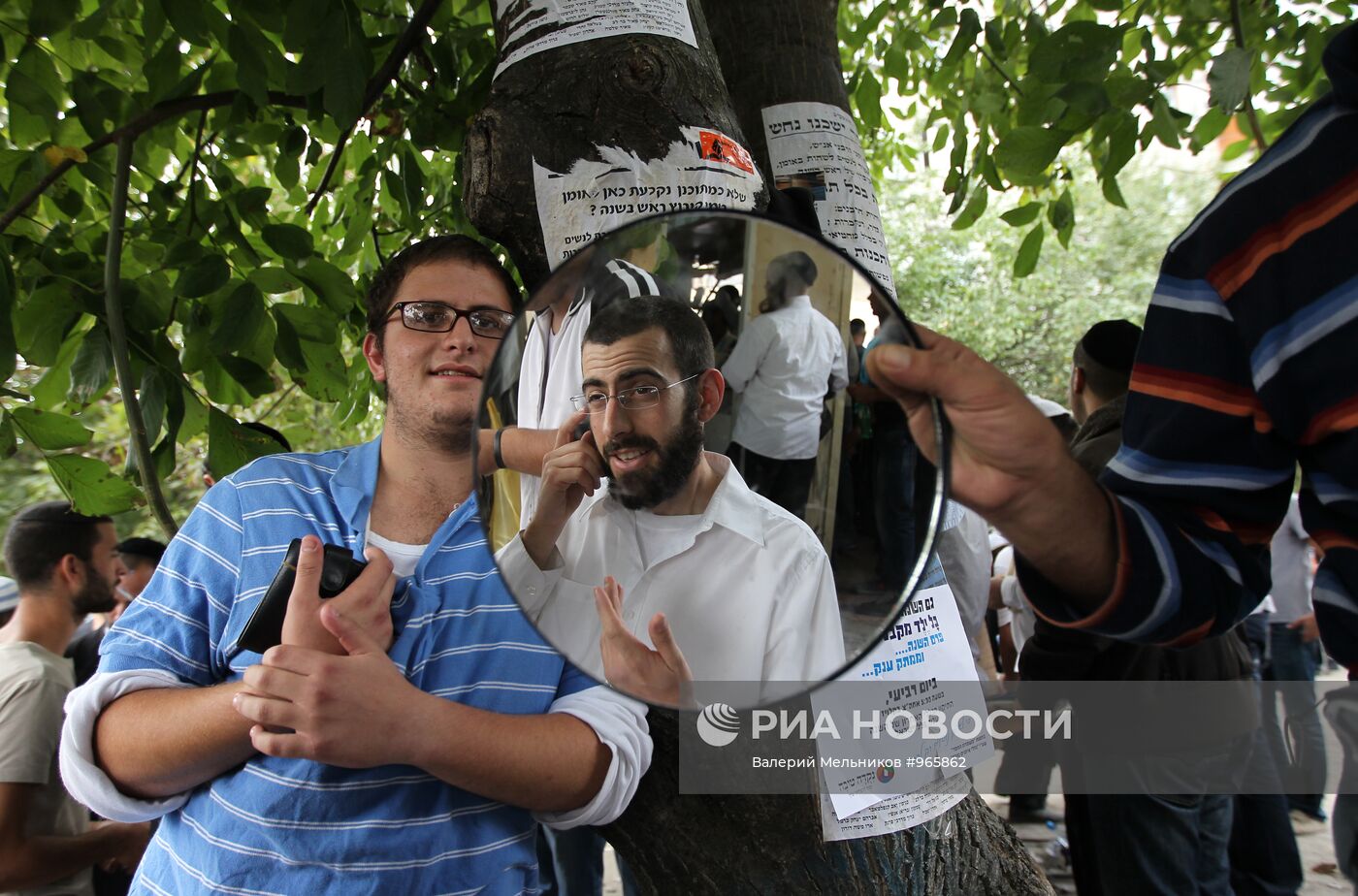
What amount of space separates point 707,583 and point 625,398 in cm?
20

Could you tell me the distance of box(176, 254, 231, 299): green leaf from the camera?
1.82 m

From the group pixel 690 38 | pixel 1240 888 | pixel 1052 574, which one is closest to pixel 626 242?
pixel 1052 574

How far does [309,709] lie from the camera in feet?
3.83

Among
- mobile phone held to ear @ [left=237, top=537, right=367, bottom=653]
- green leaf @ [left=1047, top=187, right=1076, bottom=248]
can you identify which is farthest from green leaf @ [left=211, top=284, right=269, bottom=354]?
green leaf @ [left=1047, top=187, right=1076, bottom=248]

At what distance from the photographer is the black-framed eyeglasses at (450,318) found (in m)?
1.68

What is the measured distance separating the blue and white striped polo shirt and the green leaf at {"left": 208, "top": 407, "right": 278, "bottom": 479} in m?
0.31

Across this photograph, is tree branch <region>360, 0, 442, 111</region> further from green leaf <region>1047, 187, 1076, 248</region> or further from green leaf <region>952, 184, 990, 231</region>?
green leaf <region>1047, 187, 1076, 248</region>

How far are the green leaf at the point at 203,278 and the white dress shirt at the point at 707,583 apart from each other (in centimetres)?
128

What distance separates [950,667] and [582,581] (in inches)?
30.7

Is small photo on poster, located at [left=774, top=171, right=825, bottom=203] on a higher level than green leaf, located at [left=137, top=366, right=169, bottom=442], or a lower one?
higher

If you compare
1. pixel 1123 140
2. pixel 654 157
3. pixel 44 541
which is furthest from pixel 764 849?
pixel 44 541

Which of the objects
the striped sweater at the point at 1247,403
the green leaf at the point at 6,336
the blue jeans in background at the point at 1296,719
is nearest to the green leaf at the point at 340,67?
the green leaf at the point at 6,336

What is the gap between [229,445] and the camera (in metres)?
1.93

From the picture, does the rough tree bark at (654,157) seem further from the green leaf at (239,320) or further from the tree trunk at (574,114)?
the green leaf at (239,320)
